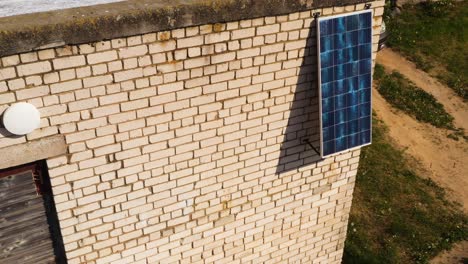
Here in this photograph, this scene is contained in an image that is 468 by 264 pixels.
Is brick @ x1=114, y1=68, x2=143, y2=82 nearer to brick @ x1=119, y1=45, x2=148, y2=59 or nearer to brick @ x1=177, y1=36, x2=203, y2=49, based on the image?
brick @ x1=119, y1=45, x2=148, y2=59

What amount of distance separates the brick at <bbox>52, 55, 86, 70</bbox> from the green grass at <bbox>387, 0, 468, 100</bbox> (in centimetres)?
1215

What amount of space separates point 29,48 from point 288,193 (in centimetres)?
355

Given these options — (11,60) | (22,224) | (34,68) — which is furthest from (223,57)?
(22,224)

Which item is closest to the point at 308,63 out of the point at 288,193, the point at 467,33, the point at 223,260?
the point at 288,193

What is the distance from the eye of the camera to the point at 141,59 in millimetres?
4465

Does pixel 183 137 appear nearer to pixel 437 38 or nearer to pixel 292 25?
pixel 292 25

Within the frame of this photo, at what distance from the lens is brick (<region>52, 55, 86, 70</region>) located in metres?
4.15

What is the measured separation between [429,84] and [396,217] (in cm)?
615

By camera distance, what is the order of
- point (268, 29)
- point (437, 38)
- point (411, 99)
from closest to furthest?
point (268, 29), point (411, 99), point (437, 38)

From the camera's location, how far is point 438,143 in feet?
38.2

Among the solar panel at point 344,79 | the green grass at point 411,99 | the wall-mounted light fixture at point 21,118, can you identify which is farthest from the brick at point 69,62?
the green grass at point 411,99

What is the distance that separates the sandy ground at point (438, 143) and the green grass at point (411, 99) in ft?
0.68

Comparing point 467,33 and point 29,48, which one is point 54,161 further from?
point 467,33

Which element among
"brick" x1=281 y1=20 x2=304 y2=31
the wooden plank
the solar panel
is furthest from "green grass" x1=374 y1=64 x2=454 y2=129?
the wooden plank
